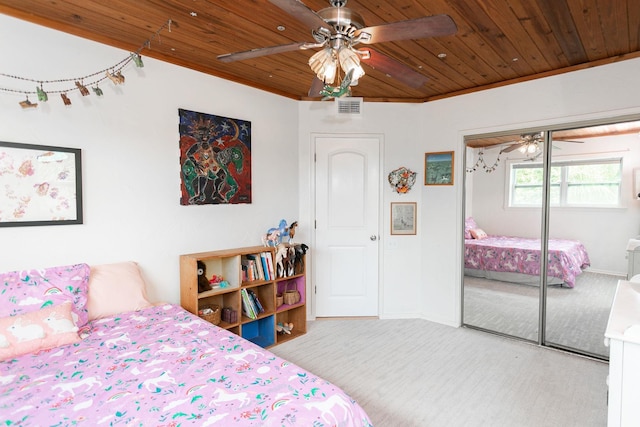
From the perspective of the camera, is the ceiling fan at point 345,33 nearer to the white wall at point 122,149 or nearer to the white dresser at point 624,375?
the white wall at point 122,149

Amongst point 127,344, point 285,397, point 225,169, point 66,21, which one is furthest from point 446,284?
point 66,21

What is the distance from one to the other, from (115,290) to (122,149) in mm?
1029

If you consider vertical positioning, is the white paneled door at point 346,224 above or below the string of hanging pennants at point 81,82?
below

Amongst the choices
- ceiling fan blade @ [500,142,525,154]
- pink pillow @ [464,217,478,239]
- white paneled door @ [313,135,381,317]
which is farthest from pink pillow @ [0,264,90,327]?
ceiling fan blade @ [500,142,525,154]

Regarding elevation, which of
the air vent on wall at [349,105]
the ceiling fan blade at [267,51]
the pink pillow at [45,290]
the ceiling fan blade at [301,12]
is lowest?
the pink pillow at [45,290]

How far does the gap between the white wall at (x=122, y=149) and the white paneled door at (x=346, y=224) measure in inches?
34.4

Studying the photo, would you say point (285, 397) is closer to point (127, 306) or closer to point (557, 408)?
point (127, 306)

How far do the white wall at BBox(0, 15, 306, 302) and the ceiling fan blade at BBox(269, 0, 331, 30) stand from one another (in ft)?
5.85

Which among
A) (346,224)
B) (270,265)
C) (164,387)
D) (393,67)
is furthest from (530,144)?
(164,387)

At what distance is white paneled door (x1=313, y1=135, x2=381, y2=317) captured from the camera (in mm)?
3975

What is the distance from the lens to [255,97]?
349 centimetres

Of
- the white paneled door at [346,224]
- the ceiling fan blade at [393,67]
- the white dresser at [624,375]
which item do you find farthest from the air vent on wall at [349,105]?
the white dresser at [624,375]

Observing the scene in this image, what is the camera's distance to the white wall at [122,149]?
85.8 inches

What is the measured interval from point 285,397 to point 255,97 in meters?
2.88
